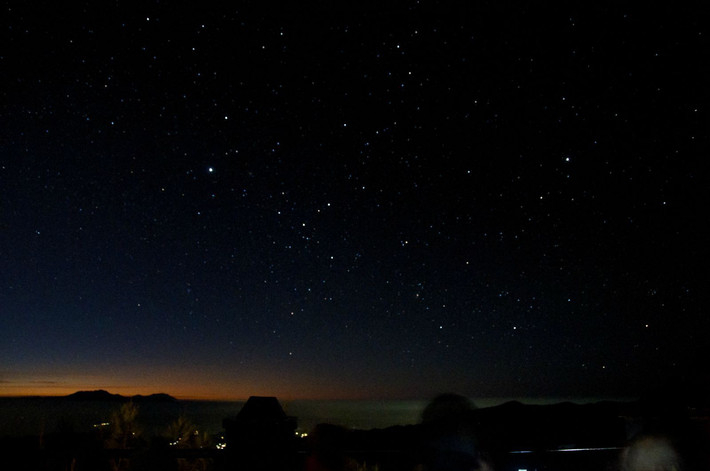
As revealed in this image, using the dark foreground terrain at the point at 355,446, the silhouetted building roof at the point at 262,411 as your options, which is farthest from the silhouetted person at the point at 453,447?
the silhouetted building roof at the point at 262,411

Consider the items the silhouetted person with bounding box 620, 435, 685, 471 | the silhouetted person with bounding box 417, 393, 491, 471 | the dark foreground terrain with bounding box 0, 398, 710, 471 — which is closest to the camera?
the dark foreground terrain with bounding box 0, 398, 710, 471

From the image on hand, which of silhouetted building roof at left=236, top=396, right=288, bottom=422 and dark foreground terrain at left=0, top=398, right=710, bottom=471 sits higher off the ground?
silhouetted building roof at left=236, top=396, right=288, bottom=422

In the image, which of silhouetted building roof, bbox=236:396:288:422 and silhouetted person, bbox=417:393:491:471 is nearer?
silhouetted building roof, bbox=236:396:288:422

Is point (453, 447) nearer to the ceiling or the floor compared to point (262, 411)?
nearer to the floor

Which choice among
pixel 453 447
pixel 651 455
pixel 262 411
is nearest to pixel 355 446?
pixel 453 447

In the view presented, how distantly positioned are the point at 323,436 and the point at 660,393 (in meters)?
3.35

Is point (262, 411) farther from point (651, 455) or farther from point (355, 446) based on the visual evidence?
point (651, 455)

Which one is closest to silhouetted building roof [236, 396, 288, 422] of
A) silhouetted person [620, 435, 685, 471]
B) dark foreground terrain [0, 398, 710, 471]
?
dark foreground terrain [0, 398, 710, 471]

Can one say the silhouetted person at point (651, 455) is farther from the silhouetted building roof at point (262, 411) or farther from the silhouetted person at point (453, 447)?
the silhouetted building roof at point (262, 411)

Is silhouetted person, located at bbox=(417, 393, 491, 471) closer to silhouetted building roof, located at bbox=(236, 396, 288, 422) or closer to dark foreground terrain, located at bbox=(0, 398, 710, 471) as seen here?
dark foreground terrain, located at bbox=(0, 398, 710, 471)

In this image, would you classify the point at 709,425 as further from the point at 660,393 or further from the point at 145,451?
the point at 145,451

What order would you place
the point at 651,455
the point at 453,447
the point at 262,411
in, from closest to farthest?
the point at 262,411 < the point at 453,447 < the point at 651,455

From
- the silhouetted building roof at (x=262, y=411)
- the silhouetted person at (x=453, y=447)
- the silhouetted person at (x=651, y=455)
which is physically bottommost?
the silhouetted person at (x=651, y=455)

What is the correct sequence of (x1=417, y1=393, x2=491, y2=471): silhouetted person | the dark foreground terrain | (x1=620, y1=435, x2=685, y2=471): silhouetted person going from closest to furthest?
the dark foreground terrain
(x1=417, y1=393, x2=491, y2=471): silhouetted person
(x1=620, y1=435, x2=685, y2=471): silhouetted person
